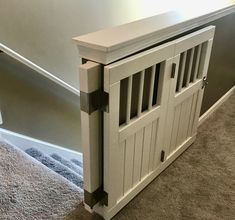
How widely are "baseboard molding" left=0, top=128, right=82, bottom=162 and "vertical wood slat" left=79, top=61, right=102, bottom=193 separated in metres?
0.84

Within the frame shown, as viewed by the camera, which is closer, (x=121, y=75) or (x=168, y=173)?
(x=121, y=75)

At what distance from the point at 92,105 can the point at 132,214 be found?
71 centimetres

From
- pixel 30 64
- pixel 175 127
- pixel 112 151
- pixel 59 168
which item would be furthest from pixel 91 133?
pixel 30 64

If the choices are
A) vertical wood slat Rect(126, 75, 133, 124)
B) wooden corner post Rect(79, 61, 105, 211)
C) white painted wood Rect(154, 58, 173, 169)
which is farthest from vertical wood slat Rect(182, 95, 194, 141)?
wooden corner post Rect(79, 61, 105, 211)

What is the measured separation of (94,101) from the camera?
123cm

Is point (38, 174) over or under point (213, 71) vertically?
under

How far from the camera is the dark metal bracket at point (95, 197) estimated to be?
145 centimetres

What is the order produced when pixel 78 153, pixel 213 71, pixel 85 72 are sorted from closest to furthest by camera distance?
pixel 85 72, pixel 213 71, pixel 78 153

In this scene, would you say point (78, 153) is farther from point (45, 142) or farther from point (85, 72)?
point (85, 72)

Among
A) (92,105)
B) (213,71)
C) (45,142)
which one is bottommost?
(45,142)

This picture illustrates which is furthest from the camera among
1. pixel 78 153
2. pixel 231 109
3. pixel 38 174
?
pixel 78 153

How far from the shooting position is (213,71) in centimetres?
229

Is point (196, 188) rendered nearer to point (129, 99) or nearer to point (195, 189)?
point (195, 189)

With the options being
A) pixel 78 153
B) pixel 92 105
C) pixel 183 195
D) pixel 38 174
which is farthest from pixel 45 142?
pixel 92 105
